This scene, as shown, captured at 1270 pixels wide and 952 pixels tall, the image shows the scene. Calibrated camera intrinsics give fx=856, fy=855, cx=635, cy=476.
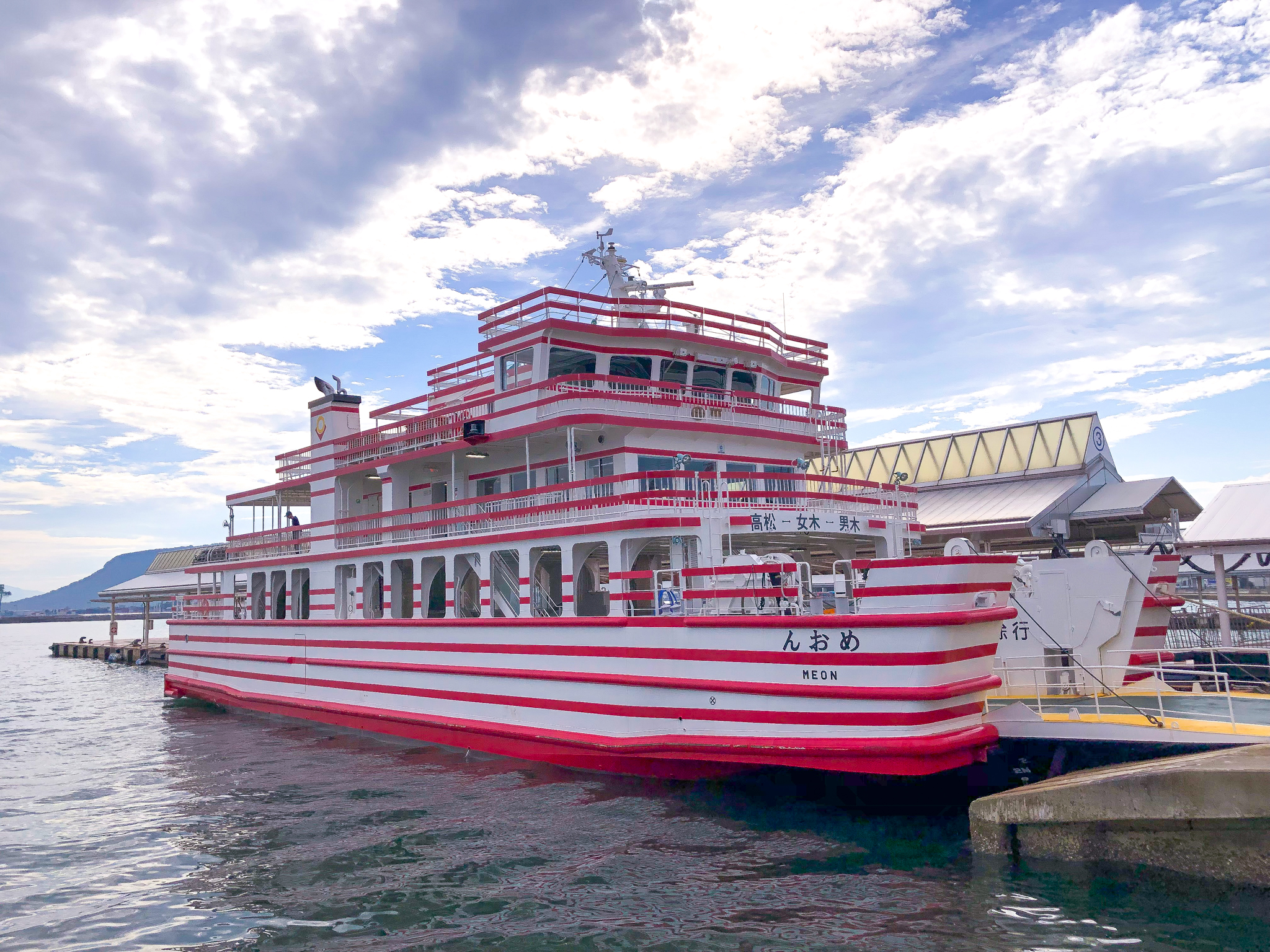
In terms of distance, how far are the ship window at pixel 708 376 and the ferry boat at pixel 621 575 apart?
0.25ft

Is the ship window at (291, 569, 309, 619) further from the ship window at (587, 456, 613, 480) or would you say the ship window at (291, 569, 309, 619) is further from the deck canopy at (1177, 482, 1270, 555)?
the deck canopy at (1177, 482, 1270, 555)

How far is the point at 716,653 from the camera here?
13.0 m

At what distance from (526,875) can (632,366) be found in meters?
11.6

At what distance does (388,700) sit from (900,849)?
42.0 ft

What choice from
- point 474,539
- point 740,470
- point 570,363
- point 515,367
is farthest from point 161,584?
point 740,470

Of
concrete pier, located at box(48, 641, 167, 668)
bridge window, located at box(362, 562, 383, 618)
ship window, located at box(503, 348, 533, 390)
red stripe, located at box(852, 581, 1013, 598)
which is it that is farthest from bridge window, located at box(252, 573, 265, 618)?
concrete pier, located at box(48, 641, 167, 668)

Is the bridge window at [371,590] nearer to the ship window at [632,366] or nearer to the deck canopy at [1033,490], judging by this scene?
the ship window at [632,366]

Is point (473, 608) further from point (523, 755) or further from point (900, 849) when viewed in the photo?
point (900, 849)

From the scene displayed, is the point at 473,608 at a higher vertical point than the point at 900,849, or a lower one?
higher

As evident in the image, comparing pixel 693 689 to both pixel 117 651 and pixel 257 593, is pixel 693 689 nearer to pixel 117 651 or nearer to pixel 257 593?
pixel 257 593

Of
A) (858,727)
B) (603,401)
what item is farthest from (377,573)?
(858,727)

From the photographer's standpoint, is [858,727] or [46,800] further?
[46,800]

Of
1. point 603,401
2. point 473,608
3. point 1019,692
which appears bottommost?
point 1019,692

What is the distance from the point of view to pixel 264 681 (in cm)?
2478
